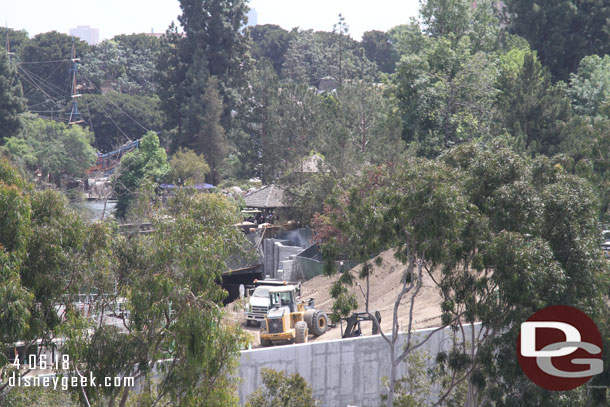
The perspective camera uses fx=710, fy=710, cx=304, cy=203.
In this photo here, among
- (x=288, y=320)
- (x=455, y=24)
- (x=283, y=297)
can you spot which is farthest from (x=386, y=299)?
(x=455, y=24)

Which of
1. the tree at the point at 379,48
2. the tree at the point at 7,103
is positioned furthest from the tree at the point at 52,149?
the tree at the point at 379,48

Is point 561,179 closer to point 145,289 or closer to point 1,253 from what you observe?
point 145,289

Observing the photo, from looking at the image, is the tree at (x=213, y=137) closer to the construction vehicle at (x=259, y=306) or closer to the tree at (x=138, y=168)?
the tree at (x=138, y=168)

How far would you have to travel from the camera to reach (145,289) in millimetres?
11945

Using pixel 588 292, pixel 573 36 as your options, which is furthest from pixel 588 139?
pixel 573 36

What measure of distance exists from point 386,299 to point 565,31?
127 feet

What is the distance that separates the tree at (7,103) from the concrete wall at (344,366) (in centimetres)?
5616

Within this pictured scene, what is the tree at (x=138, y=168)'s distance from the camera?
185 ft

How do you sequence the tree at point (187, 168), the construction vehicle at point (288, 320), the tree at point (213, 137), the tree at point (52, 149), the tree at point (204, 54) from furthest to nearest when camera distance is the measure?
the tree at point (204, 54), the tree at point (213, 137), the tree at point (52, 149), the tree at point (187, 168), the construction vehicle at point (288, 320)

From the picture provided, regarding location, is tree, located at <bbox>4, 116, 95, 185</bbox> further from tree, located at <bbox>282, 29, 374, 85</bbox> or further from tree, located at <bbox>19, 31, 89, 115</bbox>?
tree, located at <bbox>282, 29, 374, 85</bbox>

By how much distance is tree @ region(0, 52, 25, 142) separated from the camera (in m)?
67.6

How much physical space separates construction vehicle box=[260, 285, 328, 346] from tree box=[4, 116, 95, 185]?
136ft

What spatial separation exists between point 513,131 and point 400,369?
21907 mm

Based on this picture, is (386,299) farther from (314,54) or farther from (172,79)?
(314,54)
